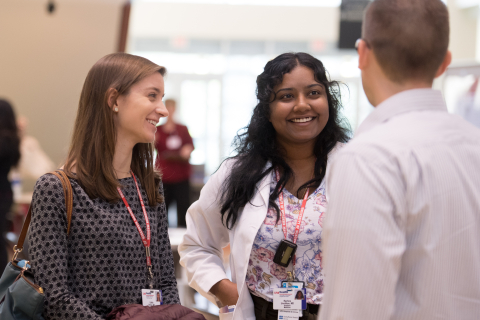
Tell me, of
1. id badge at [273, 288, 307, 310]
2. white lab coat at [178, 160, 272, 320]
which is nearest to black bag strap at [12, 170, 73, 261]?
white lab coat at [178, 160, 272, 320]

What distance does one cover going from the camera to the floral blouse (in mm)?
1911

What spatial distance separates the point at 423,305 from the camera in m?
1.06

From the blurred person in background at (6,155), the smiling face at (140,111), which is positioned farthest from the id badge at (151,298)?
the blurred person in background at (6,155)

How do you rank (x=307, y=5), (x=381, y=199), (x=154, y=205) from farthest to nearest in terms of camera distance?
(x=307, y=5) → (x=154, y=205) → (x=381, y=199)

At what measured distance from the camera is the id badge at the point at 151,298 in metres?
1.77

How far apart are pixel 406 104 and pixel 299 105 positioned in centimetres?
92

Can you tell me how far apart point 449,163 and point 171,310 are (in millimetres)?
1024

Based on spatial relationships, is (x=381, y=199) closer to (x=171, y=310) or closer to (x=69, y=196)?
(x=171, y=310)

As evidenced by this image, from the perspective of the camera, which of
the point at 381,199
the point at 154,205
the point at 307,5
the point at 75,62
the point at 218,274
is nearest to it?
the point at 381,199

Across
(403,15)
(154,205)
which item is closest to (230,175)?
(154,205)

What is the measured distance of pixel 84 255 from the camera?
65.6 inches

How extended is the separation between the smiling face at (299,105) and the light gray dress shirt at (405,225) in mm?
950

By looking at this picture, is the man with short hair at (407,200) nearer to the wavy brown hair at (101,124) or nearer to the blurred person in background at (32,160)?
the wavy brown hair at (101,124)

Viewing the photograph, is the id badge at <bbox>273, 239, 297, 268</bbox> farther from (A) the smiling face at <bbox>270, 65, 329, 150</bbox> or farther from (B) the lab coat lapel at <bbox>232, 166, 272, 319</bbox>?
(A) the smiling face at <bbox>270, 65, 329, 150</bbox>
